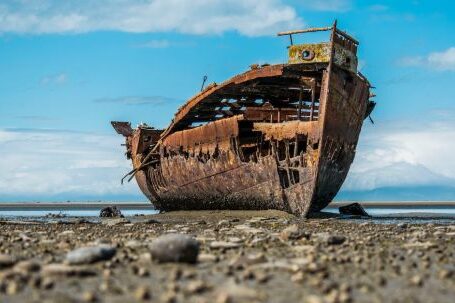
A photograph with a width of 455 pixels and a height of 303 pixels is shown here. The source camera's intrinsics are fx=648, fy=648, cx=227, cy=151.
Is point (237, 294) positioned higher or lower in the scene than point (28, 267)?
lower

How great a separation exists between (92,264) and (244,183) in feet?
43.8

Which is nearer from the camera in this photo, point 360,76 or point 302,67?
point 302,67

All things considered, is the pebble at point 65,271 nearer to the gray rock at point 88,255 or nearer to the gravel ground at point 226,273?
the gravel ground at point 226,273

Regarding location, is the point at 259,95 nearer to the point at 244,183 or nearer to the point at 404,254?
the point at 244,183

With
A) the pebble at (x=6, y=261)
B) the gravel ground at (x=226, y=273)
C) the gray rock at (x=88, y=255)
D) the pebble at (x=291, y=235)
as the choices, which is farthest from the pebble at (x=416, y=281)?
the pebble at (x=291, y=235)

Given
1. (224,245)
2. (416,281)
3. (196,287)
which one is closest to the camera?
(196,287)

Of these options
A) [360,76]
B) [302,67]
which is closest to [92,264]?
[302,67]

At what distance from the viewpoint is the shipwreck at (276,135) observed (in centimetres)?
1766

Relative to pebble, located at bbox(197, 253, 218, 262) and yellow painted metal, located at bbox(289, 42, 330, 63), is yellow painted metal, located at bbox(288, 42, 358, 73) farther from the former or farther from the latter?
pebble, located at bbox(197, 253, 218, 262)

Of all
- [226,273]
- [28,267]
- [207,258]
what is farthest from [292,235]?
[28,267]

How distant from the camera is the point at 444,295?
16.1 feet

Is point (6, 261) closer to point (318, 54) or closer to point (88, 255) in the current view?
point (88, 255)

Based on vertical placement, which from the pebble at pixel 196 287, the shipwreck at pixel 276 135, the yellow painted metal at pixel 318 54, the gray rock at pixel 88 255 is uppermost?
the yellow painted metal at pixel 318 54

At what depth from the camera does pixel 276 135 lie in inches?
736
